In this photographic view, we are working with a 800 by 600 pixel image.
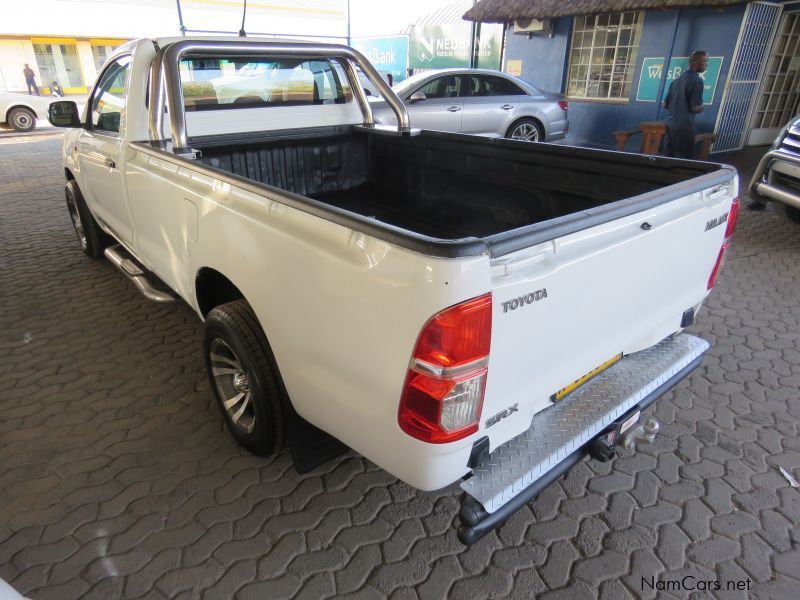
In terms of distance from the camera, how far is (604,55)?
1117cm

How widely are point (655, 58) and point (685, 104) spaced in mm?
3176

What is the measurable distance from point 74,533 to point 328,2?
3008 cm

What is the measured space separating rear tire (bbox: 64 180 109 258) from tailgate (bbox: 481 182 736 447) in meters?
4.55

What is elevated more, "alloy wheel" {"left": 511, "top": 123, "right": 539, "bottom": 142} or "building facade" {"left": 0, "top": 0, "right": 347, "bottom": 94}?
"building facade" {"left": 0, "top": 0, "right": 347, "bottom": 94}

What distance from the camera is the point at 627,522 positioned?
2430 mm

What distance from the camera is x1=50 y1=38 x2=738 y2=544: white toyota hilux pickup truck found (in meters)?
1.57

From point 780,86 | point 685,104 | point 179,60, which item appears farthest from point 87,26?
point 179,60

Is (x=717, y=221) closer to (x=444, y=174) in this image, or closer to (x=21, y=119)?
(x=444, y=174)

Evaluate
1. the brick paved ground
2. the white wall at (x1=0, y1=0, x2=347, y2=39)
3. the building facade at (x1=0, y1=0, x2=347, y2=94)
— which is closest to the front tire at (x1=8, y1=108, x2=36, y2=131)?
the white wall at (x1=0, y1=0, x2=347, y2=39)

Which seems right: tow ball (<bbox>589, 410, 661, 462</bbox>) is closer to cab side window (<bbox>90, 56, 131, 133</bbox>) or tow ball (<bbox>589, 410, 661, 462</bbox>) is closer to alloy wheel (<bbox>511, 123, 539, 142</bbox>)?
cab side window (<bbox>90, 56, 131, 133</bbox>)

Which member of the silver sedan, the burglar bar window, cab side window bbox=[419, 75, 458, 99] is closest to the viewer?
the silver sedan

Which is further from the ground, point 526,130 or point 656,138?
point 526,130

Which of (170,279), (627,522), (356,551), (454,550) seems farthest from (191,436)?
(627,522)

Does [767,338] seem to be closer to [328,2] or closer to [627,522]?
[627,522]
